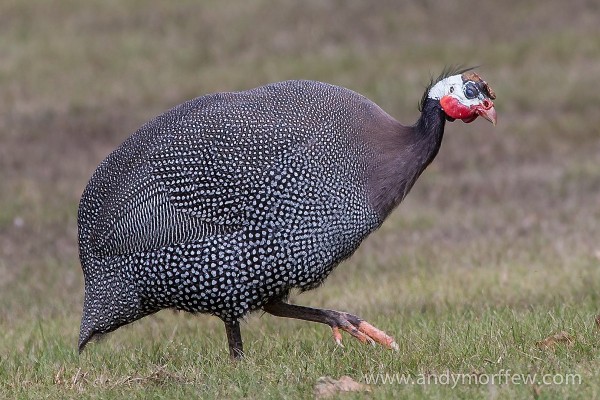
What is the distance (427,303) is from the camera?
665 centimetres

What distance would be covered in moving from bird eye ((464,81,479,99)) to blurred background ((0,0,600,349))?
1.47 m

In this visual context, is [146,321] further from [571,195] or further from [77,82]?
[77,82]

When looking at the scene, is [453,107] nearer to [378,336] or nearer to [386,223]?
[378,336]

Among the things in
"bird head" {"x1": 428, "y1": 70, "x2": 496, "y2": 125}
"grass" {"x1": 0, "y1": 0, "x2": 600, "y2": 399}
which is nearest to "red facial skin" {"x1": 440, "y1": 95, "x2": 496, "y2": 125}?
"bird head" {"x1": 428, "y1": 70, "x2": 496, "y2": 125}

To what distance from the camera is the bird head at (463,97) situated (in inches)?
219

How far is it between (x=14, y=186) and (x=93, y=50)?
15.5 ft

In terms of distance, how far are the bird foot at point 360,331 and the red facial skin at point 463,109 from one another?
115cm

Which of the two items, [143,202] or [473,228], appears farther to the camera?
[473,228]

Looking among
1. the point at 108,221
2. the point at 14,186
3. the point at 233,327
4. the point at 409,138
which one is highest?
the point at 409,138

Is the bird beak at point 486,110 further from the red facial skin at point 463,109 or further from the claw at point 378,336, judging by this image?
the claw at point 378,336

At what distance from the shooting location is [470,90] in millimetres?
5586

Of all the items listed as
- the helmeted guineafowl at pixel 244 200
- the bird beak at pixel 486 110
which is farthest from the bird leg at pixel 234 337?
the bird beak at pixel 486 110

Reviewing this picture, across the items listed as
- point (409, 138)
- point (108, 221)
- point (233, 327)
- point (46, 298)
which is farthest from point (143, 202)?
point (46, 298)

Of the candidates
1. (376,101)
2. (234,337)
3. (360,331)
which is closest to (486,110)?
(360,331)
